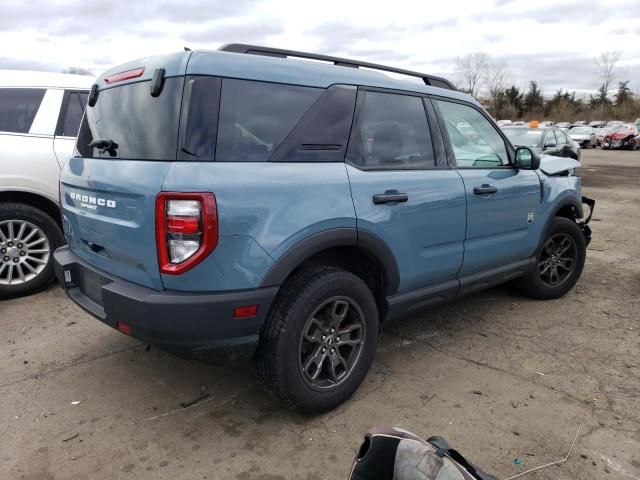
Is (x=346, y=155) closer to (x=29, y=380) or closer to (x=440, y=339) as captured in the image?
(x=440, y=339)

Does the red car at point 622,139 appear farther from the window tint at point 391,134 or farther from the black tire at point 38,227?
the black tire at point 38,227

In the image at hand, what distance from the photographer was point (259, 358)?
2.69m

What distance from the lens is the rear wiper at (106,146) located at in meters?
2.81

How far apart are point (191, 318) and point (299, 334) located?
58 centimetres

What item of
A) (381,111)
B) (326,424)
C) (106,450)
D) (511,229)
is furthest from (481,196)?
(106,450)

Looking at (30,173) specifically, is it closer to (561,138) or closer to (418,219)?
(418,219)

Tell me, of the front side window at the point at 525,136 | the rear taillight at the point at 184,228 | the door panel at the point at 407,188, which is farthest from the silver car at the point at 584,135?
the rear taillight at the point at 184,228

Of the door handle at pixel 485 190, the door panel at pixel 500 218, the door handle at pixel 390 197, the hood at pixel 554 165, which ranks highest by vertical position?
the hood at pixel 554 165

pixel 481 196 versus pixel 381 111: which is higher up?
pixel 381 111

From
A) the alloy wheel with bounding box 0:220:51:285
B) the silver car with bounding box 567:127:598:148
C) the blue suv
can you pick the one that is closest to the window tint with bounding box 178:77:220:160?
the blue suv

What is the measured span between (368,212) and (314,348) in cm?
82

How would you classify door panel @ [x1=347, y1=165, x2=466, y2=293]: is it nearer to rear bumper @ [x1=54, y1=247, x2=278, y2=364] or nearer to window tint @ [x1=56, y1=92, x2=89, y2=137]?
rear bumper @ [x1=54, y1=247, x2=278, y2=364]

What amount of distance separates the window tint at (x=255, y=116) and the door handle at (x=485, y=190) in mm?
1448

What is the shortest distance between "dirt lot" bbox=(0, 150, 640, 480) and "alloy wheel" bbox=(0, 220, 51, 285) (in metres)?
0.35
